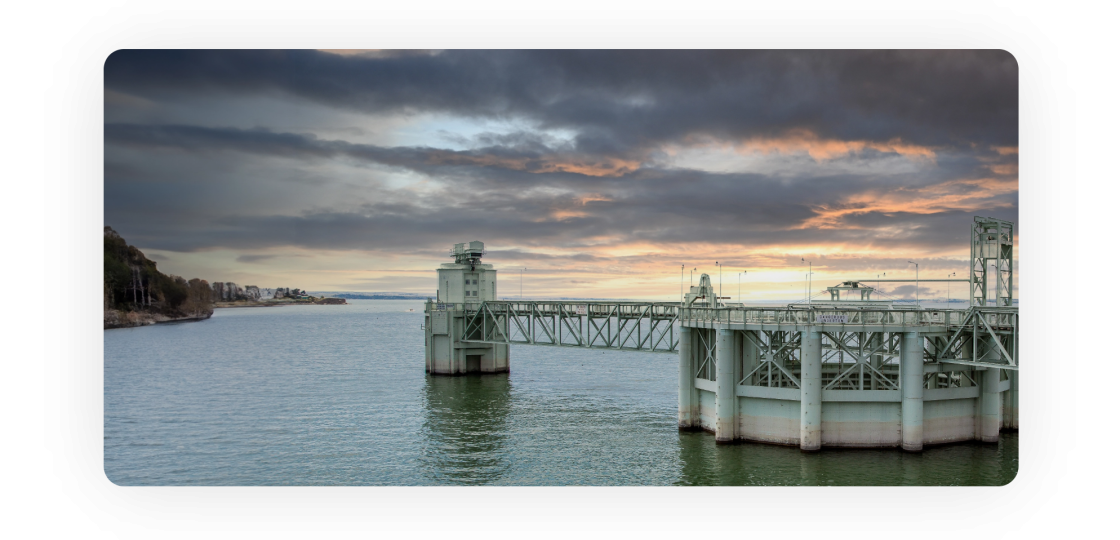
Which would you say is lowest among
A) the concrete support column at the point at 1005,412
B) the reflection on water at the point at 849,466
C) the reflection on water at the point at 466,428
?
the reflection on water at the point at 466,428

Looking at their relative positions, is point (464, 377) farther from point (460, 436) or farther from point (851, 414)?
point (851, 414)

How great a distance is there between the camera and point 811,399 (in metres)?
32.6

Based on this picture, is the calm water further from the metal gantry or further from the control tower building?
the metal gantry

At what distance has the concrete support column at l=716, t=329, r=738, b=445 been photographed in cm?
3509

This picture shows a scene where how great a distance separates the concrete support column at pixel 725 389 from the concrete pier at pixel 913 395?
821 centimetres

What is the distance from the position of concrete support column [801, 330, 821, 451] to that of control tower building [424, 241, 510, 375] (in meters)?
39.6

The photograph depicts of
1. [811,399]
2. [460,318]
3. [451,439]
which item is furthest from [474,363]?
[811,399]

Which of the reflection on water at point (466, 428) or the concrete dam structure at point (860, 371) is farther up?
the concrete dam structure at point (860, 371)

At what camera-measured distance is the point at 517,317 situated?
208 feet

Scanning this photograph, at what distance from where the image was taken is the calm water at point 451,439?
31.4 meters

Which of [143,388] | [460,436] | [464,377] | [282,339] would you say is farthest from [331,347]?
[460,436]

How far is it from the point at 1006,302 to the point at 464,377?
4634 centimetres

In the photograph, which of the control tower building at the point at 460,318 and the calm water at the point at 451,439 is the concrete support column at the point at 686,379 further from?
the control tower building at the point at 460,318

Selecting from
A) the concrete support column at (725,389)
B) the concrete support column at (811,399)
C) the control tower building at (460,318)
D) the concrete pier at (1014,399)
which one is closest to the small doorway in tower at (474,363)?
the control tower building at (460,318)
